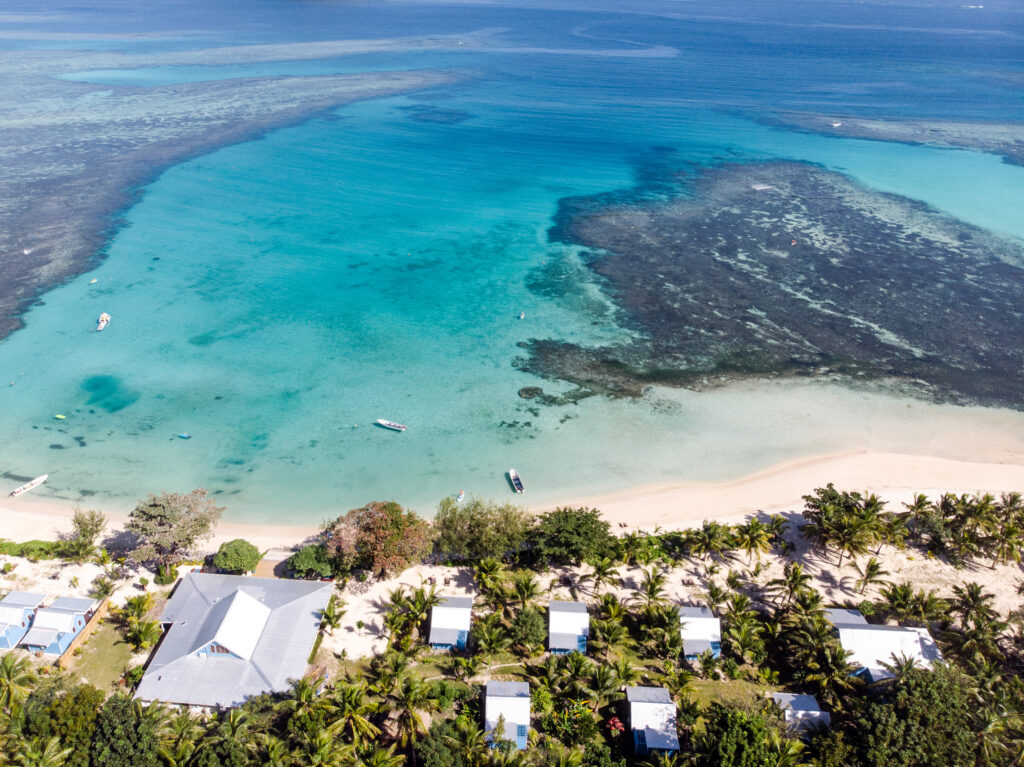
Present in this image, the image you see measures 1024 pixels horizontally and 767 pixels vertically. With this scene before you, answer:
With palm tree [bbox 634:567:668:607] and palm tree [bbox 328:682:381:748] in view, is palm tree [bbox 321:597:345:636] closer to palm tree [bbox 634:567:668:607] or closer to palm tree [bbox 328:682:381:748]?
palm tree [bbox 328:682:381:748]

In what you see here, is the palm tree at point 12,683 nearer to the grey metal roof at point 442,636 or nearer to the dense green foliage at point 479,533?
the grey metal roof at point 442,636

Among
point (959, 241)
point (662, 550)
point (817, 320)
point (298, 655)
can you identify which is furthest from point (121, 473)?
point (959, 241)

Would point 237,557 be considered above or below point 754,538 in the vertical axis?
below

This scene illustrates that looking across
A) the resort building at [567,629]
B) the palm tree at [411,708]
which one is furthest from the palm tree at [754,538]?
the palm tree at [411,708]

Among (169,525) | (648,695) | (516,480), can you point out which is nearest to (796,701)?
(648,695)

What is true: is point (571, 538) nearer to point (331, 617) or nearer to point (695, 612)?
point (695, 612)

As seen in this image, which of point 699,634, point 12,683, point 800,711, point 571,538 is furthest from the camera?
point 571,538
